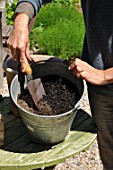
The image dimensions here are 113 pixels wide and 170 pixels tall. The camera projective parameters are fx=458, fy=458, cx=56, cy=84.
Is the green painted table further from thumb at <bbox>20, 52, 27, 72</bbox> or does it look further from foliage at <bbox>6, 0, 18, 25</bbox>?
foliage at <bbox>6, 0, 18, 25</bbox>

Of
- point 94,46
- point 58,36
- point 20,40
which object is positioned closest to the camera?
point 20,40

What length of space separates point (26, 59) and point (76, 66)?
0.84 ft

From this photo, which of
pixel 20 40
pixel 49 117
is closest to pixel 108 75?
pixel 49 117

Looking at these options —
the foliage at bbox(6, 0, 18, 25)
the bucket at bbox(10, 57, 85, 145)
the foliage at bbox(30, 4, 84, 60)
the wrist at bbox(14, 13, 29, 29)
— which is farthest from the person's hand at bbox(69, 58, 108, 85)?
the foliage at bbox(6, 0, 18, 25)

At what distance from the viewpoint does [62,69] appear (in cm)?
247

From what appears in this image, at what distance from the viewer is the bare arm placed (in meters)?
2.14

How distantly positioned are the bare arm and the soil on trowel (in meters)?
0.22

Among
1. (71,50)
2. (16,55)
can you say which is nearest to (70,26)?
(71,50)

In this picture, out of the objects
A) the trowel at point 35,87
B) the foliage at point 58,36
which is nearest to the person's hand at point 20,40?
the trowel at point 35,87

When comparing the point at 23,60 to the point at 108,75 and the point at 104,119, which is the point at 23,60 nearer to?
the point at 108,75

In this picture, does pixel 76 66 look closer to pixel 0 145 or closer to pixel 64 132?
pixel 64 132

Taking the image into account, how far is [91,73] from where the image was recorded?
2.15 meters

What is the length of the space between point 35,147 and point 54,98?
0.29 metres

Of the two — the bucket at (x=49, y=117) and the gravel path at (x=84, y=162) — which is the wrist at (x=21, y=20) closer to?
the bucket at (x=49, y=117)
